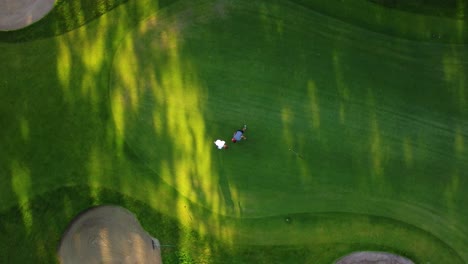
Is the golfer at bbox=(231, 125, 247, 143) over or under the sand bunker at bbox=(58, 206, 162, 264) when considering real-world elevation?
over

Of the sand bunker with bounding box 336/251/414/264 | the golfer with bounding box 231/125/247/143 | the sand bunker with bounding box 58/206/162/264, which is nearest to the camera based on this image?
the golfer with bounding box 231/125/247/143

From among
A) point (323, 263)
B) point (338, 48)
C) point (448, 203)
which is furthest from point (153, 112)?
point (448, 203)

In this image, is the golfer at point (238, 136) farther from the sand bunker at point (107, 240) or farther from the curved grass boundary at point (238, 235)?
the sand bunker at point (107, 240)

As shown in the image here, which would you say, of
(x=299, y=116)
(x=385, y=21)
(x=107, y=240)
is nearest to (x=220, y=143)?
(x=299, y=116)

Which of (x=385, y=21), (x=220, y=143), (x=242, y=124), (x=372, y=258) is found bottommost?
(x=372, y=258)

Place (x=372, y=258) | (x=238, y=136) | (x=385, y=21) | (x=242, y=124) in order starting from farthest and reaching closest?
1. (x=385, y=21)
2. (x=242, y=124)
3. (x=372, y=258)
4. (x=238, y=136)

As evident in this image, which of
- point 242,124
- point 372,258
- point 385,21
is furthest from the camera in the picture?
point 385,21

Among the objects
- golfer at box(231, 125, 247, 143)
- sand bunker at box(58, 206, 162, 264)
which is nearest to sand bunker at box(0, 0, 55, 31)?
sand bunker at box(58, 206, 162, 264)

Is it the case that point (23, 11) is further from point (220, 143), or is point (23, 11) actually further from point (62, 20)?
point (220, 143)

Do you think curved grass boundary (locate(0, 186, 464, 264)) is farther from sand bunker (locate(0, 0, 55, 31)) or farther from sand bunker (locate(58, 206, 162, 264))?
sand bunker (locate(0, 0, 55, 31))
